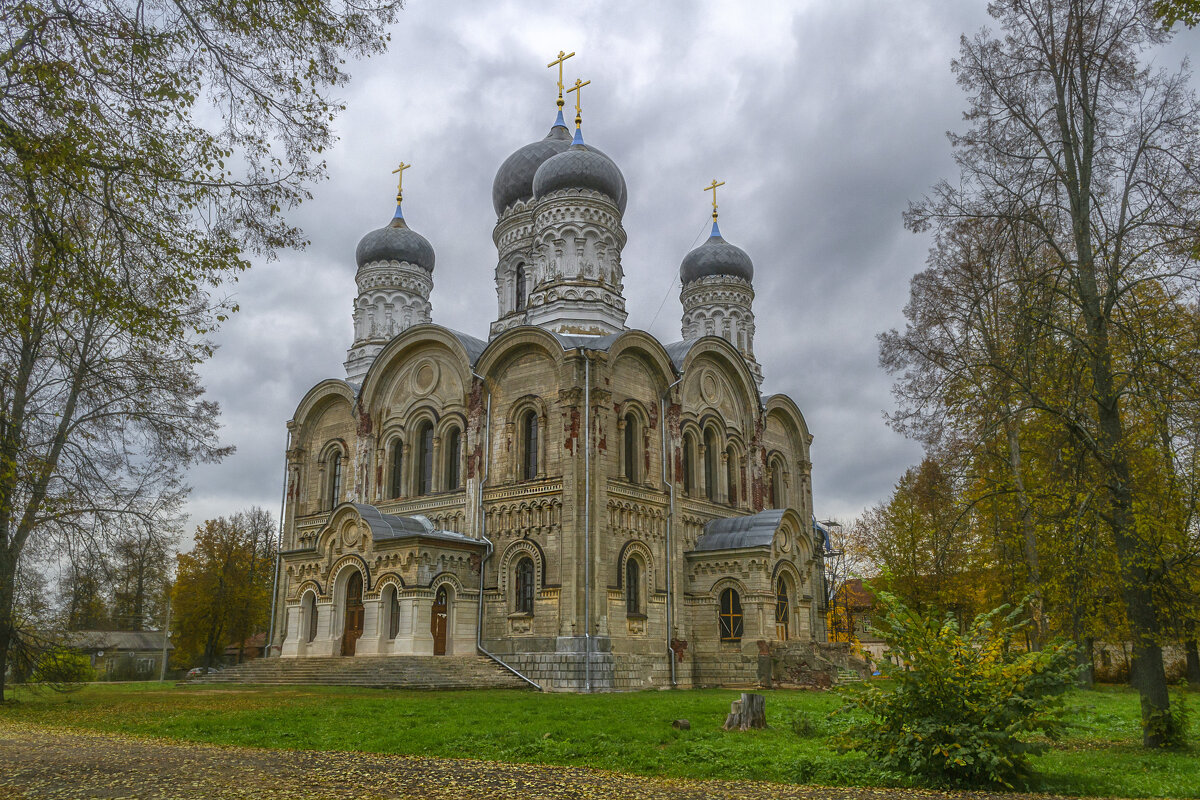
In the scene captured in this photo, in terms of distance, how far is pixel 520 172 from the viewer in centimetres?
3209

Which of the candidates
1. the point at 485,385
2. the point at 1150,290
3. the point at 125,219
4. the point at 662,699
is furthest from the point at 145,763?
the point at 485,385

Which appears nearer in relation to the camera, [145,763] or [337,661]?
[145,763]

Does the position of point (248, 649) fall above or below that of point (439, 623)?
below

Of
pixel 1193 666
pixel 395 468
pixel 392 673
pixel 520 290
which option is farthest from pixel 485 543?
pixel 1193 666

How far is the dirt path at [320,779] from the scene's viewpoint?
24.1 ft

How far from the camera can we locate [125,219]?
7.97 m

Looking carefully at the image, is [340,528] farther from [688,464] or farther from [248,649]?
[248,649]

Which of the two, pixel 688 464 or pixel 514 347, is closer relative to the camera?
pixel 514 347

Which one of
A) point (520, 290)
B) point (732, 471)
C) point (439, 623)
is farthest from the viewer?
point (520, 290)

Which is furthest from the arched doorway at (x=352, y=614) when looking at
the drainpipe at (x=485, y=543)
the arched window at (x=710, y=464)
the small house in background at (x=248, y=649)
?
the small house in background at (x=248, y=649)

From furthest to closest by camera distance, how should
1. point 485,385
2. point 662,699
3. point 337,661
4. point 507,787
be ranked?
1. point 485,385
2. point 337,661
3. point 662,699
4. point 507,787

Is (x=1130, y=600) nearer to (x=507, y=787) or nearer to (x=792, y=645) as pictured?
(x=507, y=787)

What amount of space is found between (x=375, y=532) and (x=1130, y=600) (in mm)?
17738

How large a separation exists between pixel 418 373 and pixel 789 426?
1326cm
